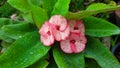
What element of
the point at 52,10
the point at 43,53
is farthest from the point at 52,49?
the point at 52,10

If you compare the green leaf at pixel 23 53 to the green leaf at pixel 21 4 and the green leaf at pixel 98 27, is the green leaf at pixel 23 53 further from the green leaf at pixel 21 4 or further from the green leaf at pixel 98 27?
the green leaf at pixel 98 27

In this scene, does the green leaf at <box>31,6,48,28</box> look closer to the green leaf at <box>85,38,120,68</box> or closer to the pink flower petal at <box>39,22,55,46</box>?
the pink flower petal at <box>39,22,55,46</box>

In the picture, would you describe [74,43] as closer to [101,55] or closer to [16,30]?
[101,55]

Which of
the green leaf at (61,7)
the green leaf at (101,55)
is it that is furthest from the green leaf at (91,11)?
the green leaf at (101,55)

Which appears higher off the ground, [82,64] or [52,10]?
[52,10]

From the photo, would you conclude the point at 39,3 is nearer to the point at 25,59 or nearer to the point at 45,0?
the point at 45,0

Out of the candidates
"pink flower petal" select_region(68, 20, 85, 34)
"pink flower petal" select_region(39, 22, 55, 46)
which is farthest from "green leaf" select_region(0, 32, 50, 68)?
"pink flower petal" select_region(68, 20, 85, 34)

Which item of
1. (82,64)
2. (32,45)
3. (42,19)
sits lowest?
(82,64)
